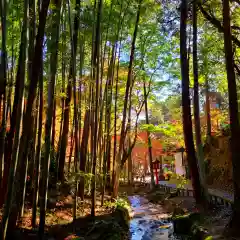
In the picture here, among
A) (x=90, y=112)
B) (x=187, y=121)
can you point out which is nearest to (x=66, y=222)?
(x=90, y=112)

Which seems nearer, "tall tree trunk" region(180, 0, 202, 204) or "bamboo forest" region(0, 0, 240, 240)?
"bamboo forest" region(0, 0, 240, 240)

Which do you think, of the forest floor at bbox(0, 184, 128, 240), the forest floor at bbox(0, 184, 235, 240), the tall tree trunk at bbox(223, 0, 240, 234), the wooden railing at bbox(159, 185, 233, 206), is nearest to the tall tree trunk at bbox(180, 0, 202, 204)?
the forest floor at bbox(0, 184, 235, 240)

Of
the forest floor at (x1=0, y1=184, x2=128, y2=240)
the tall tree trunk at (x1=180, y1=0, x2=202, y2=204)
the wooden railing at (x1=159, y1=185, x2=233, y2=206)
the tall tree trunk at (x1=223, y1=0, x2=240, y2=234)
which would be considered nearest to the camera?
the tall tree trunk at (x1=223, y1=0, x2=240, y2=234)

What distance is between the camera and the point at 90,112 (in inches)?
270

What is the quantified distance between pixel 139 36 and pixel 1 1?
814cm

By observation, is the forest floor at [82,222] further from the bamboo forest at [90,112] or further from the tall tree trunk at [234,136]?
the tall tree trunk at [234,136]

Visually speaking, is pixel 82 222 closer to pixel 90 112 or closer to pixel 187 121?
pixel 90 112

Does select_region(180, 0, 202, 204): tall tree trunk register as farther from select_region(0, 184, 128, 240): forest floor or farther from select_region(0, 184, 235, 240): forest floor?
select_region(0, 184, 128, 240): forest floor

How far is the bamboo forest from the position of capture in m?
4.68

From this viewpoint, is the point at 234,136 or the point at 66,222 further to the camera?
the point at 66,222

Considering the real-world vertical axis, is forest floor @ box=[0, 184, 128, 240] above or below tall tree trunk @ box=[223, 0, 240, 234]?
below

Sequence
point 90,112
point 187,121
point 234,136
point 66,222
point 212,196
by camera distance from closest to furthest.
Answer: point 234,136
point 66,222
point 90,112
point 187,121
point 212,196

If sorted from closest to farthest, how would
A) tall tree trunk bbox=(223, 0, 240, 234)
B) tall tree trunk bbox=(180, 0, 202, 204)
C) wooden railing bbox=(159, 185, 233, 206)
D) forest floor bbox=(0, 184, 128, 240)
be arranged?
1. tall tree trunk bbox=(223, 0, 240, 234)
2. forest floor bbox=(0, 184, 128, 240)
3. tall tree trunk bbox=(180, 0, 202, 204)
4. wooden railing bbox=(159, 185, 233, 206)

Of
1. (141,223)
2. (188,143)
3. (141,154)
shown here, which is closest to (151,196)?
(141,223)
